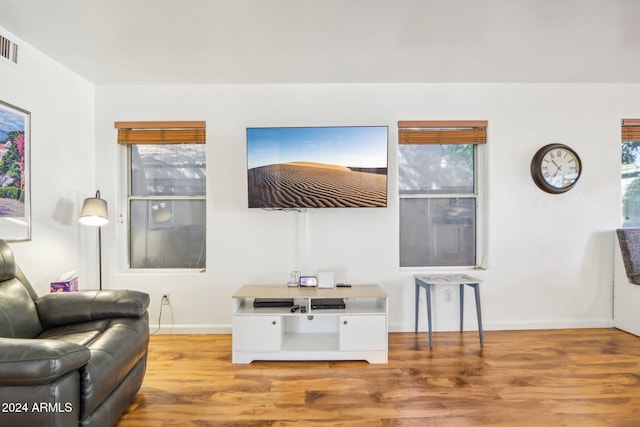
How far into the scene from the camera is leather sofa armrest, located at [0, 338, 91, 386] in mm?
1297

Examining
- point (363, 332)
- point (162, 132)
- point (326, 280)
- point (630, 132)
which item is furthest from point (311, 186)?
point (630, 132)

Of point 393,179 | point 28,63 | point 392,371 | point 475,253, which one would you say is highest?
point 28,63

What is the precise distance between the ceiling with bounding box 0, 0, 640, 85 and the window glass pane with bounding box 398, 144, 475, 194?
2.15ft

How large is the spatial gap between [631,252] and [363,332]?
8.69 ft

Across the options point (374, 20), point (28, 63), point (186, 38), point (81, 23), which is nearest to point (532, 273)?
point (374, 20)

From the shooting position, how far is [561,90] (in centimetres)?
330

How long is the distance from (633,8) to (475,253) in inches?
85.2

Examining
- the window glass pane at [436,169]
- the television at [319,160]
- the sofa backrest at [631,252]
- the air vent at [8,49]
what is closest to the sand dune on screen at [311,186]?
the television at [319,160]

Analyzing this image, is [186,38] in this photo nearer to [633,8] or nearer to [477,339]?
[633,8]

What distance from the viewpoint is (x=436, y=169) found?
134 inches

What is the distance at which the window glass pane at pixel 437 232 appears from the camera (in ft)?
11.1

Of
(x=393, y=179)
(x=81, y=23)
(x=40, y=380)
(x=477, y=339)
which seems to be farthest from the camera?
(x=393, y=179)

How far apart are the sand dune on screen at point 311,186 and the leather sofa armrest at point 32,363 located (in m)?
1.82

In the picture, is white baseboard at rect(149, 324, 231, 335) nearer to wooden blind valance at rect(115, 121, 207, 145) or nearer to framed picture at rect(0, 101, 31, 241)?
framed picture at rect(0, 101, 31, 241)
